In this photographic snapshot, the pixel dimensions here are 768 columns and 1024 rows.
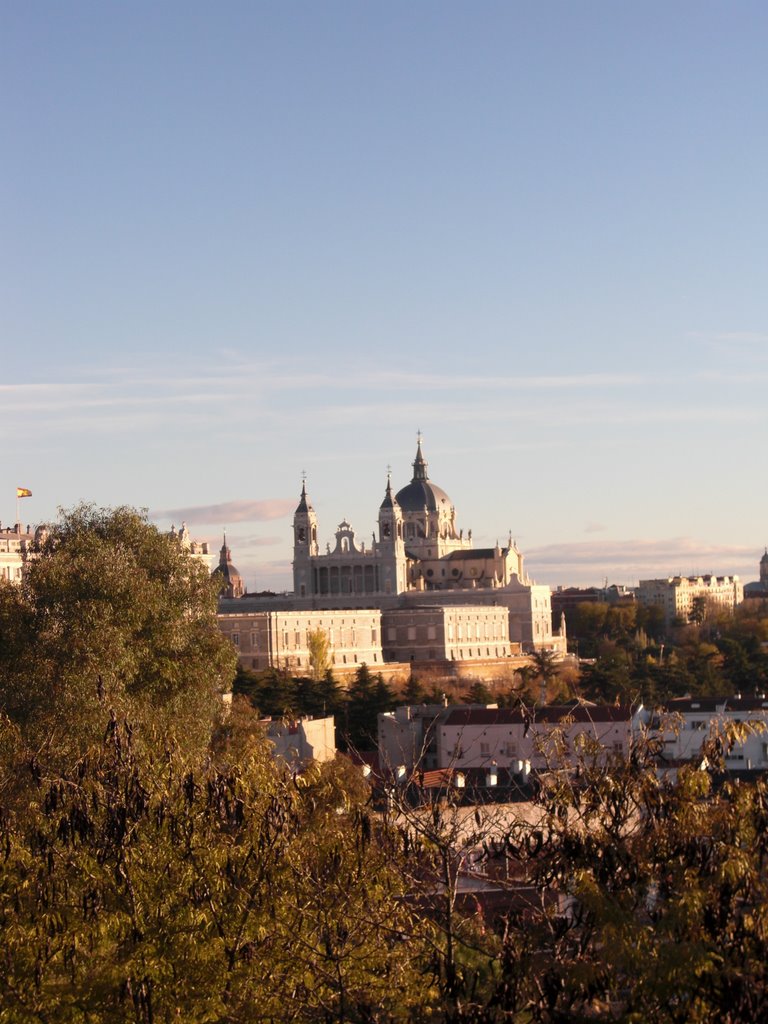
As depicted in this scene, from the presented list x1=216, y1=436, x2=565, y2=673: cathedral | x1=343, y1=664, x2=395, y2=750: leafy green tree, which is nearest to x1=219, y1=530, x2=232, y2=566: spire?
x1=216, y1=436, x2=565, y2=673: cathedral

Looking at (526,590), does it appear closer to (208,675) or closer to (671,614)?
(671,614)

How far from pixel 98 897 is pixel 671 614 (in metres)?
185

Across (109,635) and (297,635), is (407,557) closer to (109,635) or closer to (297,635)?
(297,635)

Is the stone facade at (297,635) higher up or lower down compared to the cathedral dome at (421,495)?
lower down

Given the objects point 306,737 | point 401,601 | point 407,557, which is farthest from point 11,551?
point 407,557

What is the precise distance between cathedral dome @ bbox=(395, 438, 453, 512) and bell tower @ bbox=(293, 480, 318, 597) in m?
14.6

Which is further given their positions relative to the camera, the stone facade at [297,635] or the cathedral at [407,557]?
the cathedral at [407,557]

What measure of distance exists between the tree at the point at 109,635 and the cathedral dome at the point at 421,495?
427 ft

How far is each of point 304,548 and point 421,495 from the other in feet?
63.0

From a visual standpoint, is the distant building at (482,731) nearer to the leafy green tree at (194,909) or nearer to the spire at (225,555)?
the leafy green tree at (194,909)

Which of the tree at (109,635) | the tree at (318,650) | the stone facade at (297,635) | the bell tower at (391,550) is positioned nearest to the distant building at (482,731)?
the tree at (109,635)

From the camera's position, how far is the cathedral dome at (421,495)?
168 metres

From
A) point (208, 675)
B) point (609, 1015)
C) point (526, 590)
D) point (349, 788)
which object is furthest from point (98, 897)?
point (526, 590)

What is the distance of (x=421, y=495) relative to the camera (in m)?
168
